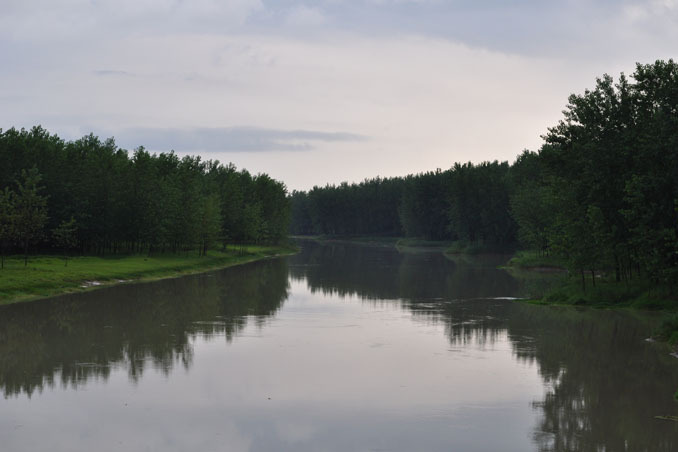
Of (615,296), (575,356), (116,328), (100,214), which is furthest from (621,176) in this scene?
(100,214)

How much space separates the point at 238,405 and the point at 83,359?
10308mm

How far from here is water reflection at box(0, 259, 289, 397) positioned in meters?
27.7

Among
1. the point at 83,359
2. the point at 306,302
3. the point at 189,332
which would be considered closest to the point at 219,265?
the point at 306,302

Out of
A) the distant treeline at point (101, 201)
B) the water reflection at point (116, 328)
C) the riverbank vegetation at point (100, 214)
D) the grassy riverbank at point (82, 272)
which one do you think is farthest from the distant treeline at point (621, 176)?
the distant treeline at point (101, 201)

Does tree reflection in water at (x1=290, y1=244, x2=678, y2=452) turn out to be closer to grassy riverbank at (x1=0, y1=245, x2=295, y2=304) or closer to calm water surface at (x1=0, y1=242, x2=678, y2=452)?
calm water surface at (x1=0, y1=242, x2=678, y2=452)

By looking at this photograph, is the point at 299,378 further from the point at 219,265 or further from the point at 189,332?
the point at 219,265

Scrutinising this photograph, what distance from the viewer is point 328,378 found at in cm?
2664

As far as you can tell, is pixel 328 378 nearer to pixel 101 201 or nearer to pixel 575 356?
pixel 575 356

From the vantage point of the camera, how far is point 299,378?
86.8 feet

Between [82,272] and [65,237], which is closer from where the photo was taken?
[82,272]

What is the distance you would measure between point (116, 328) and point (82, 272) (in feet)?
88.6

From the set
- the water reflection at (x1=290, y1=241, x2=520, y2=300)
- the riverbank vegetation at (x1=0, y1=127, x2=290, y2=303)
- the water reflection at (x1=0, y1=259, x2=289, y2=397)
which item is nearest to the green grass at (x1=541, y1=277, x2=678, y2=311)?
the water reflection at (x1=290, y1=241, x2=520, y2=300)

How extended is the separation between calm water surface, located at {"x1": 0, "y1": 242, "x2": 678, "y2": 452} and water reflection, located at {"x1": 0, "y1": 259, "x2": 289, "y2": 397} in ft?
0.43

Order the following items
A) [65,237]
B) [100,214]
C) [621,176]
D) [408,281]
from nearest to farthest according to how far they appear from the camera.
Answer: [621,176] → [408,281] → [65,237] → [100,214]
